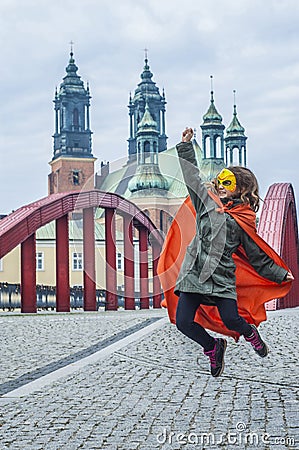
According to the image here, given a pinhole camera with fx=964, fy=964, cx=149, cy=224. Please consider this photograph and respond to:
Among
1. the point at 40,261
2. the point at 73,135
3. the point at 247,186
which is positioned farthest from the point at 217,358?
the point at 73,135

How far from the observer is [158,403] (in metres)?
6.82

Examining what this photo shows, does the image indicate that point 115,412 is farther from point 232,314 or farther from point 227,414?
point 232,314

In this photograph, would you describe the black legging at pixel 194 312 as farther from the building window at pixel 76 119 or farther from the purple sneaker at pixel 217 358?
the building window at pixel 76 119

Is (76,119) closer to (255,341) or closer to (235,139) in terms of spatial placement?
(235,139)

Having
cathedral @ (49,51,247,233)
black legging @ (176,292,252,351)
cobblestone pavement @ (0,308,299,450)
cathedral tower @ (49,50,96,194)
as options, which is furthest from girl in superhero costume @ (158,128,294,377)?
cathedral tower @ (49,50,96,194)

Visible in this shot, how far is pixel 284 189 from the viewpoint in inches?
998

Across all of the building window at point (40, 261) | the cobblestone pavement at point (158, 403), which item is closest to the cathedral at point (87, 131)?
the building window at point (40, 261)

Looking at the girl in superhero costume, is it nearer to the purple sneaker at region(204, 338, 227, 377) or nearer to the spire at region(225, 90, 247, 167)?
the purple sneaker at region(204, 338, 227, 377)

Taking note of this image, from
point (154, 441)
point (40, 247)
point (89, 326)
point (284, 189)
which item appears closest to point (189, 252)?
point (154, 441)

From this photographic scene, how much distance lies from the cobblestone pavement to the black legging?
2.27ft

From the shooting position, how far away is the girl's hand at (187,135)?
460 cm

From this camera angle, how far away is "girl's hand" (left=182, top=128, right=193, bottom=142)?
15.1ft

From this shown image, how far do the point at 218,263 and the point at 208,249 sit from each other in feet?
0.27

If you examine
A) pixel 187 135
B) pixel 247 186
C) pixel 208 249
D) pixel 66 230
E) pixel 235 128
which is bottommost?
pixel 208 249
